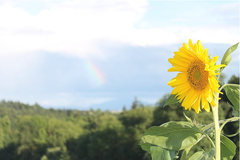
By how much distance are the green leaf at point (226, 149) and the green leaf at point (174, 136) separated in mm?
280

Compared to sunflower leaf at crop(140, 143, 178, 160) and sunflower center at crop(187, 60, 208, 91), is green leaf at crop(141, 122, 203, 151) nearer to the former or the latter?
sunflower leaf at crop(140, 143, 178, 160)

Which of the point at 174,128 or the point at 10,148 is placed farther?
the point at 10,148

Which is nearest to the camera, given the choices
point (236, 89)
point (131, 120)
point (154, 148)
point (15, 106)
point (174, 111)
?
point (154, 148)

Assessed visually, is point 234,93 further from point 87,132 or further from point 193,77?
point 87,132

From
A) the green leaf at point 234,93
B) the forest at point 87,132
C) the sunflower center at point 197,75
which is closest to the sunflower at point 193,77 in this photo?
the sunflower center at point 197,75

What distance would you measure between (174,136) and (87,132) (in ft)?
142

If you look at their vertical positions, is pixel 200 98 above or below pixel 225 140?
above

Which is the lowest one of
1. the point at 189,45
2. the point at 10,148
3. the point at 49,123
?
the point at 10,148

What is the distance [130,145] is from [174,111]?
11.1m

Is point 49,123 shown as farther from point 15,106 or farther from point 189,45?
point 189,45

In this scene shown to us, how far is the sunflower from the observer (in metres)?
1.17

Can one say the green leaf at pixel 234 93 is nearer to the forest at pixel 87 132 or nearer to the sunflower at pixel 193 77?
the sunflower at pixel 193 77

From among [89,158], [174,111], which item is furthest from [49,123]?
[174,111]

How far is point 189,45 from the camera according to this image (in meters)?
1.23
